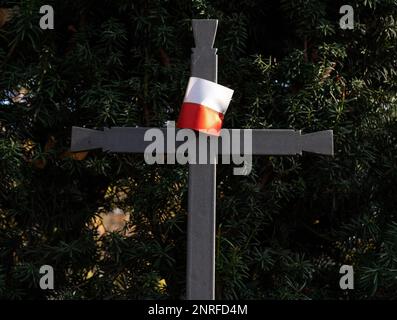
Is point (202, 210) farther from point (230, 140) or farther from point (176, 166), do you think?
point (176, 166)

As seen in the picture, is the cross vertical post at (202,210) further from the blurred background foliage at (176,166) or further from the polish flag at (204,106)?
the blurred background foliage at (176,166)

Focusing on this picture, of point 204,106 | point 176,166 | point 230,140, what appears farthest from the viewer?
point 176,166

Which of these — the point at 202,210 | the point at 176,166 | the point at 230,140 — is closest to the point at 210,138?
the point at 230,140

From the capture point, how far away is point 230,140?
2.35 meters

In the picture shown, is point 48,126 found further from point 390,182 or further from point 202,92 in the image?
point 390,182

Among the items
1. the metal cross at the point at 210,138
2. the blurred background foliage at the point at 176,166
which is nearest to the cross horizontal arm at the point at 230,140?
the metal cross at the point at 210,138

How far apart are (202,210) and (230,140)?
10.0 inches

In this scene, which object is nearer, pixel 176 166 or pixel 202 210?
pixel 202 210

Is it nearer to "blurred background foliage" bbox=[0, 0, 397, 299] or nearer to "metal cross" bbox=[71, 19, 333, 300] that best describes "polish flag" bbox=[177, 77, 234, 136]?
"metal cross" bbox=[71, 19, 333, 300]

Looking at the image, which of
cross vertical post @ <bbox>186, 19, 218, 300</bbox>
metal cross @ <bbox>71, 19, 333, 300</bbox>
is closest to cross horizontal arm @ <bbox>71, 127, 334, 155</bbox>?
metal cross @ <bbox>71, 19, 333, 300</bbox>

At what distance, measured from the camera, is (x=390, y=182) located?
286 cm

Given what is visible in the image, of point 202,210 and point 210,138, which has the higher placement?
point 210,138

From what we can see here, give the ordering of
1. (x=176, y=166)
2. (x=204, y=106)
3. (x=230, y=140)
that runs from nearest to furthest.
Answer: (x=204, y=106) < (x=230, y=140) < (x=176, y=166)

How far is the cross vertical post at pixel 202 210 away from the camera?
2.29 m
